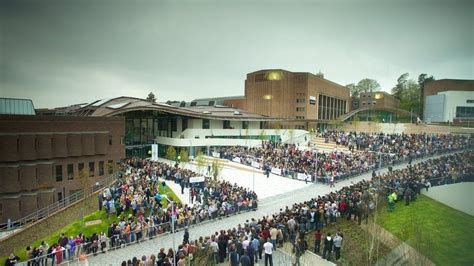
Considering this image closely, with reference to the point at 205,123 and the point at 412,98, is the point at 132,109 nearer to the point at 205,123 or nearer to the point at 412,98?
the point at 205,123

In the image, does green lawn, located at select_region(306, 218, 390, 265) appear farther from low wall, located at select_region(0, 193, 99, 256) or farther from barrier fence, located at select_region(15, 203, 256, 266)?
low wall, located at select_region(0, 193, 99, 256)

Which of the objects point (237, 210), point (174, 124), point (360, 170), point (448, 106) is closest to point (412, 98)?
point (448, 106)

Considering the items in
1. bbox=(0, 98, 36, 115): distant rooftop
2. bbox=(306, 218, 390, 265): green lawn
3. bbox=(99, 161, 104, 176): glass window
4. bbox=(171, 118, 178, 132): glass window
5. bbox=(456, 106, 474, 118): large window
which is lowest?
bbox=(306, 218, 390, 265): green lawn

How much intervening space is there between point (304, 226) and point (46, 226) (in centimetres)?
1673

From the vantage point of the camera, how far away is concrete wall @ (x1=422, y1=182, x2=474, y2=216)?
11.5 m

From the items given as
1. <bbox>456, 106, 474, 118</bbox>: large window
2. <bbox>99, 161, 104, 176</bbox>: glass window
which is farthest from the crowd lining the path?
<bbox>456, 106, 474, 118</bbox>: large window

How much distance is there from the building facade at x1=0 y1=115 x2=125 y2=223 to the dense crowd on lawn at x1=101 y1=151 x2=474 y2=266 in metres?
14.7

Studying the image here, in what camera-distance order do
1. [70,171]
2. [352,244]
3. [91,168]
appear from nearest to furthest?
1. [352,244]
2. [70,171]
3. [91,168]

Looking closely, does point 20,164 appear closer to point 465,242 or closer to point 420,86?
point 465,242

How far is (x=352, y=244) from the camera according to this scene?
13.6 metres

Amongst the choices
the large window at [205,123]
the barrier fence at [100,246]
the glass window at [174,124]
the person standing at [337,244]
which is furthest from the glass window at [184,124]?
the person standing at [337,244]

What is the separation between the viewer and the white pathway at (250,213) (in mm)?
12278

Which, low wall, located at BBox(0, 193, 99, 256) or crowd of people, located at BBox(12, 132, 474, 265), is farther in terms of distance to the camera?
low wall, located at BBox(0, 193, 99, 256)

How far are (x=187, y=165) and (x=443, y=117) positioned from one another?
42815 millimetres
